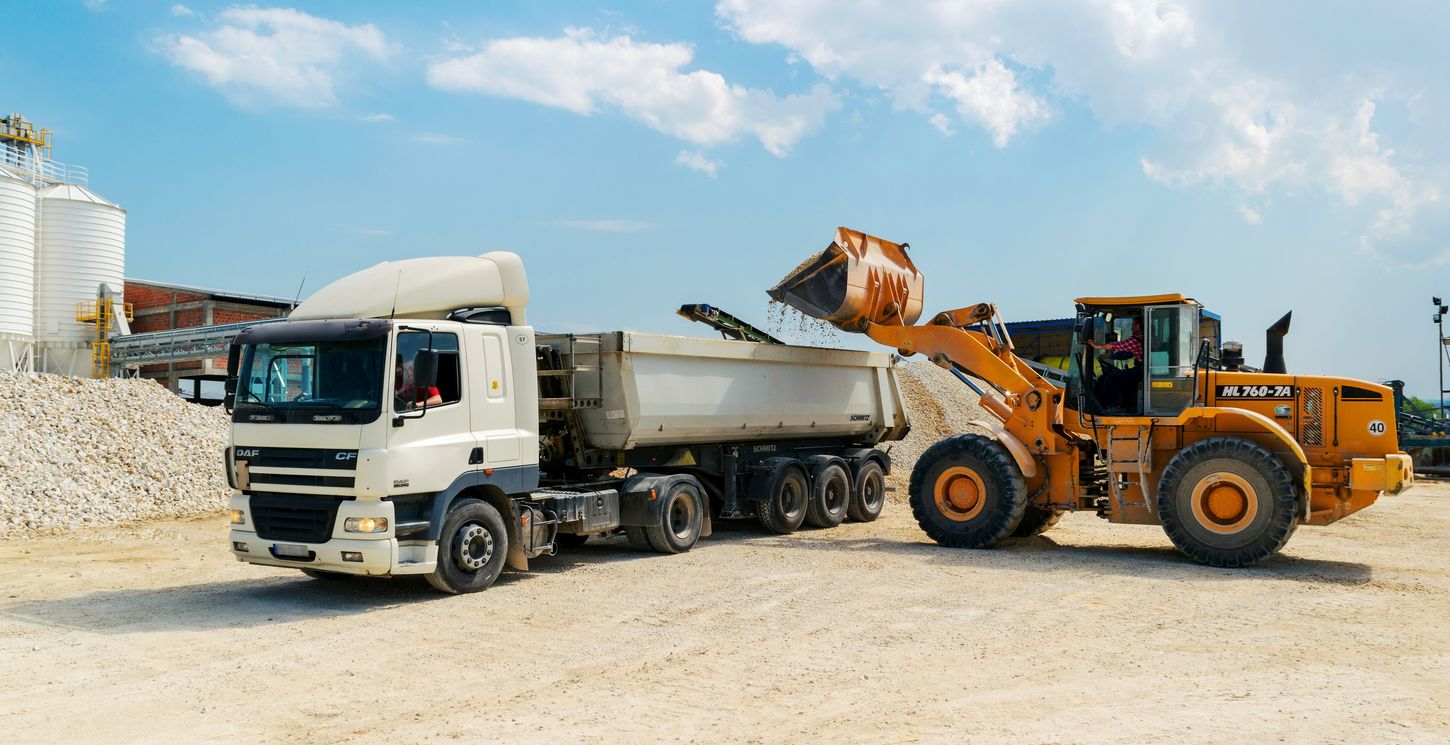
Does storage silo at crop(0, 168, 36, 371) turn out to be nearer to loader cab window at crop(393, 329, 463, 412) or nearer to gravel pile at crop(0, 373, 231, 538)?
gravel pile at crop(0, 373, 231, 538)

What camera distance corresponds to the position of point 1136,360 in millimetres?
12789

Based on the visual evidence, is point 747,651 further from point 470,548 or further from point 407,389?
point 407,389

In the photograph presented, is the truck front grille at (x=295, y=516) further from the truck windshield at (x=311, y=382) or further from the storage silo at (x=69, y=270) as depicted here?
the storage silo at (x=69, y=270)

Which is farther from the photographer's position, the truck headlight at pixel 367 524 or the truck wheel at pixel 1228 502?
the truck wheel at pixel 1228 502

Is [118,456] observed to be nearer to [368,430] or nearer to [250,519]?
[250,519]

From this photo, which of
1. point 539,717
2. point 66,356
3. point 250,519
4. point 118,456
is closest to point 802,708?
A: point 539,717

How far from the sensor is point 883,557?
1279cm

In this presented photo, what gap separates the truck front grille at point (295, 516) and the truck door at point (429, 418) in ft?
2.21

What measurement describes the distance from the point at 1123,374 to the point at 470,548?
7.94 metres

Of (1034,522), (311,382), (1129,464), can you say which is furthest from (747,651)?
(1034,522)

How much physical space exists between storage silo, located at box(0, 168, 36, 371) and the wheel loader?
1285 inches

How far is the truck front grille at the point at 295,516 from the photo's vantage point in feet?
30.7

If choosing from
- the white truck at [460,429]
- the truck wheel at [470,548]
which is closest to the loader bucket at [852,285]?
the white truck at [460,429]

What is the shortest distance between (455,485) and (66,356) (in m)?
35.2
